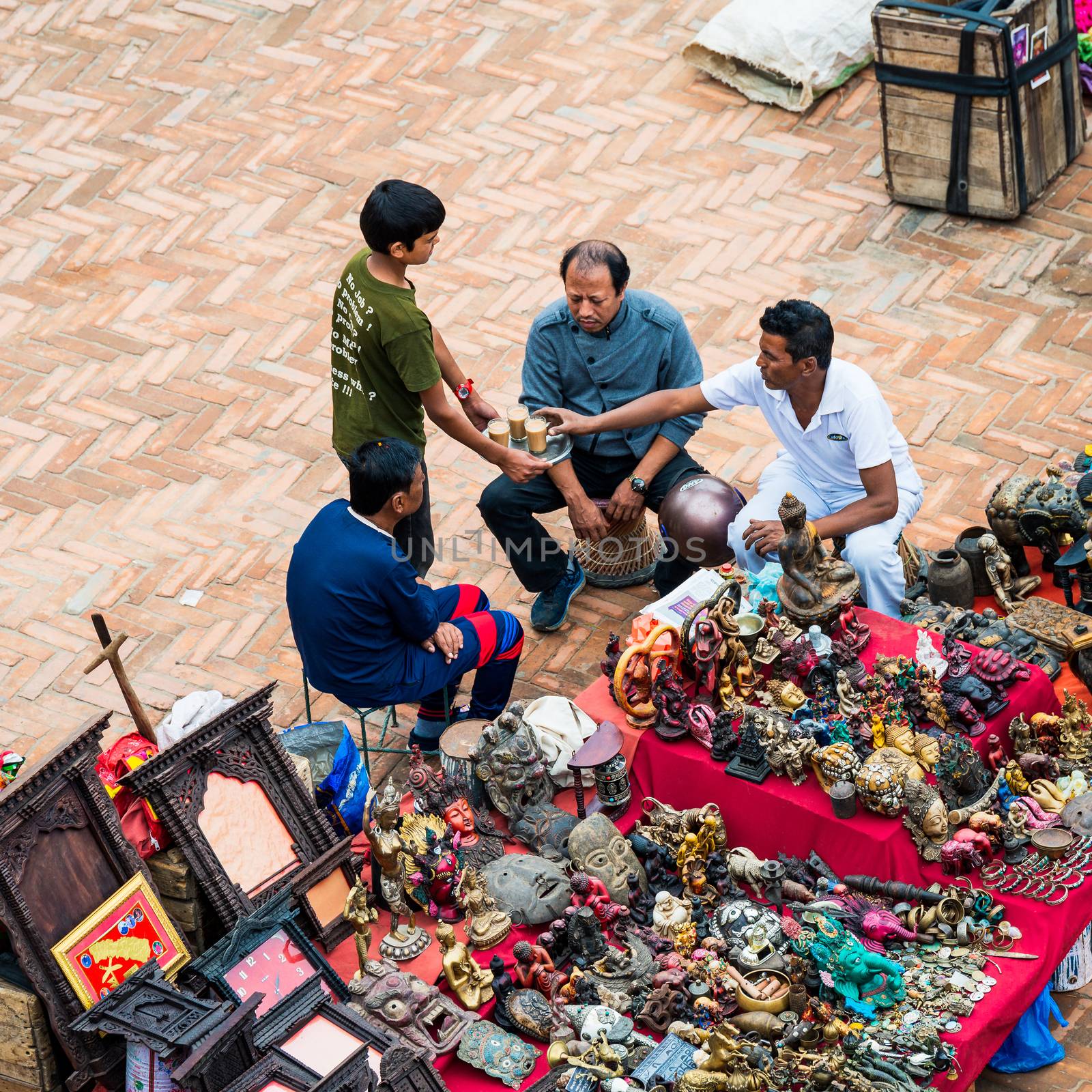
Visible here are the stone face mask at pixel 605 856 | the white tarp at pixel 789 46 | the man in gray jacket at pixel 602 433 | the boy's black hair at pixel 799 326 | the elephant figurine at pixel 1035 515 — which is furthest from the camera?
the white tarp at pixel 789 46

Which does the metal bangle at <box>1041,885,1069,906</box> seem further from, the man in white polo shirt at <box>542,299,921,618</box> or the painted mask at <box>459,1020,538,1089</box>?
the painted mask at <box>459,1020,538,1089</box>

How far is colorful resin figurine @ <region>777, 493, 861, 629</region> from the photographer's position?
17.7 feet

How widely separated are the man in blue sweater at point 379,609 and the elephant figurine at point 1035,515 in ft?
6.42

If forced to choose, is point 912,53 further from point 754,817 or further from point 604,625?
point 754,817

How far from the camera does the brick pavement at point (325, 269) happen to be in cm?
704

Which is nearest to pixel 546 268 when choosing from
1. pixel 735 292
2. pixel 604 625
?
pixel 735 292

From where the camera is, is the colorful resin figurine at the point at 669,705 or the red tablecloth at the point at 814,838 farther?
the colorful resin figurine at the point at 669,705

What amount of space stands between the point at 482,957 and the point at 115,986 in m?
1.11

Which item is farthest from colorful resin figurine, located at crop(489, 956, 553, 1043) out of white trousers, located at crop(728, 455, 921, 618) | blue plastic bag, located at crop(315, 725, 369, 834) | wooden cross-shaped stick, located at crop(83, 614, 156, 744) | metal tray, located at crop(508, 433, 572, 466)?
metal tray, located at crop(508, 433, 572, 466)

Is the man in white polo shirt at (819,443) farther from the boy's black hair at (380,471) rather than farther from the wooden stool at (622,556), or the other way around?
the boy's black hair at (380,471)

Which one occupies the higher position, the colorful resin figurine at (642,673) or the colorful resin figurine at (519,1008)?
the colorful resin figurine at (642,673)

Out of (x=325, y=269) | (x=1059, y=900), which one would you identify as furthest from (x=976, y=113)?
(x=1059, y=900)

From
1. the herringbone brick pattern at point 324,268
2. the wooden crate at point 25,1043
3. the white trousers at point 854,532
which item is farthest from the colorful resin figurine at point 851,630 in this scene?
the wooden crate at point 25,1043

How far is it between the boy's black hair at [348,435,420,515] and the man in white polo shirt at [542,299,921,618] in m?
1.18
